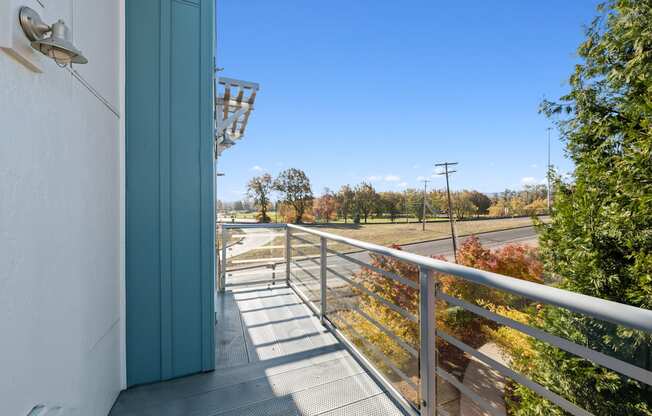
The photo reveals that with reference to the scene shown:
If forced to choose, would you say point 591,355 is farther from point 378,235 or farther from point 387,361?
point 378,235

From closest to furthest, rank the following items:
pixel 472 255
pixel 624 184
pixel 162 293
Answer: pixel 162 293 < pixel 624 184 < pixel 472 255

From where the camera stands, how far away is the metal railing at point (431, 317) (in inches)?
28.6

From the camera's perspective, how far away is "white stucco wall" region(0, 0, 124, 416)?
766mm

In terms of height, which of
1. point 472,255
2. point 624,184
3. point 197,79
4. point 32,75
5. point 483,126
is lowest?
point 472,255

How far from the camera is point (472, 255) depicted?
8383mm

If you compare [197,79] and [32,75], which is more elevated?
[197,79]

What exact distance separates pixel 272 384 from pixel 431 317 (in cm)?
109

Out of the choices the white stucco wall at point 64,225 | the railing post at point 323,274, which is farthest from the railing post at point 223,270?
the white stucco wall at point 64,225

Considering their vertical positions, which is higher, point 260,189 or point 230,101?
point 260,189

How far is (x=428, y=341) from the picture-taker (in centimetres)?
139

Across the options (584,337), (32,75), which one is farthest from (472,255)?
(32,75)

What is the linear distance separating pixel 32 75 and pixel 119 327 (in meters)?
1.41

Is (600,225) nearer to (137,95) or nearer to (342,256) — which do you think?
(342,256)

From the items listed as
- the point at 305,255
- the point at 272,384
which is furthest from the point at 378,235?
the point at 272,384
